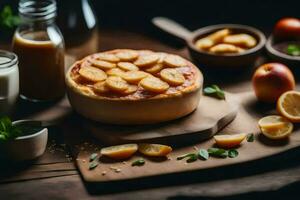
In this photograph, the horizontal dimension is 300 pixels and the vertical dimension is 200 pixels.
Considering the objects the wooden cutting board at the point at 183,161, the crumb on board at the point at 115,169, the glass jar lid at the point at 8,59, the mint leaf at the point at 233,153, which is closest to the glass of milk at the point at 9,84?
the glass jar lid at the point at 8,59

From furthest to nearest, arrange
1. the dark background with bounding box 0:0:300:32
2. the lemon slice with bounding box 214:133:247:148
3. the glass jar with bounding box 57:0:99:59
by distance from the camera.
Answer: the dark background with bounding box 0:0:300:32 < the glass jar with bounding box 57:0:99:59 < the lemon slice with bounding box 214:133:247:148

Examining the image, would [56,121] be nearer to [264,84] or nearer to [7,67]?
[7,67]

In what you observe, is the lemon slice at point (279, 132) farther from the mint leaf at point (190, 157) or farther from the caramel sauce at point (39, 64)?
the caramel sauce at point (39, 64)

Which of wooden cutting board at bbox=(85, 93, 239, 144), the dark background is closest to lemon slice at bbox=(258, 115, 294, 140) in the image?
wooden cutting board at bbox=(85, 93, 239, 144)

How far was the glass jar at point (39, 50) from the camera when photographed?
2273 mm

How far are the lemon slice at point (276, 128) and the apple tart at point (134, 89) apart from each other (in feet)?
0.78

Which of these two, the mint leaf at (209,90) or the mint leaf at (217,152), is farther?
the mint leaf at (209,90)

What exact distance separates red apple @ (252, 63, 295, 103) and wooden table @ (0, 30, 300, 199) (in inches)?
12.9

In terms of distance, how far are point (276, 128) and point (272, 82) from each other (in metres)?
0.26

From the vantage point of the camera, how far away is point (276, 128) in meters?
2.16

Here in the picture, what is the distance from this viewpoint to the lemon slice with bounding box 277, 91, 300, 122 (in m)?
2.22

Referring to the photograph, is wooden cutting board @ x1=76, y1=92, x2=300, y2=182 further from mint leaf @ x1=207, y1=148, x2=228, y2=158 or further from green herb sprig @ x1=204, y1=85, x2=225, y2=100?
green herb sprig @ x1=204, y1=85, x2=225, y2=100

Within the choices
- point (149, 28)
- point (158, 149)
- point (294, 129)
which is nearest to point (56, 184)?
point (158, 149)

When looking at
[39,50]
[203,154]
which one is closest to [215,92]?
[203,154]
